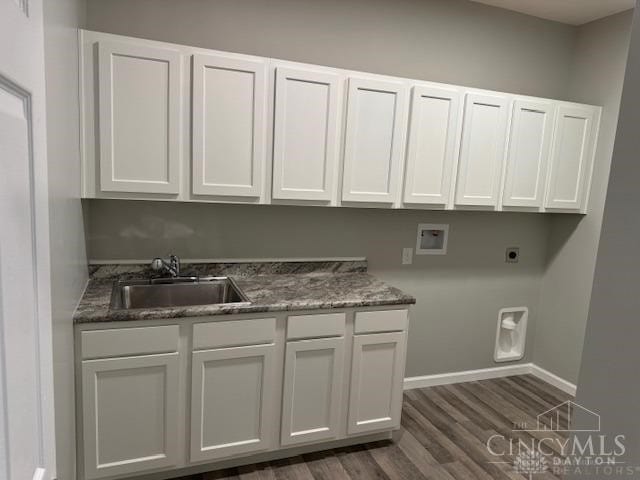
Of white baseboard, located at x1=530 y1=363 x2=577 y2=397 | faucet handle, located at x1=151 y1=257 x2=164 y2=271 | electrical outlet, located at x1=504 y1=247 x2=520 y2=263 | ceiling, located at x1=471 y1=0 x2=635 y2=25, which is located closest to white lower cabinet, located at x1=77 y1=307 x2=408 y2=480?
faucet handle, located at x1=151 y1=257 x2=164 y2=271

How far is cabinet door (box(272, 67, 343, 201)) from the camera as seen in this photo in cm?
223

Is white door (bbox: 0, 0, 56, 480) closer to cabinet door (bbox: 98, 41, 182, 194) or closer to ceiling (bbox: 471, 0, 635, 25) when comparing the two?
cabinet door (bbox: 98, 41, 182, 194)

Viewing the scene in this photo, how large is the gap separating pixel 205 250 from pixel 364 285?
0.98 metres

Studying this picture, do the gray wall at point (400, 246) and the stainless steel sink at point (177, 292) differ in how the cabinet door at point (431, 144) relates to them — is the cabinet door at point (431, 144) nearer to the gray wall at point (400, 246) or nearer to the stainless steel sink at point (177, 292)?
the gray wall at point (400, 246)

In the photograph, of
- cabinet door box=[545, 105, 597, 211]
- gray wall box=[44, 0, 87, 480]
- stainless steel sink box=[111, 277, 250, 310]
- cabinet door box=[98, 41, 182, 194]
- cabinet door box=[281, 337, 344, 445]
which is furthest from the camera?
cabinet door box=[545, 105, 597, 211]

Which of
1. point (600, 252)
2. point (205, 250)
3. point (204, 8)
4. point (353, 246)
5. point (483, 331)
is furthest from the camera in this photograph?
point (483, 331)

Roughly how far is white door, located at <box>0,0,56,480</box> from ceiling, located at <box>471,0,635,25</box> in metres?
3.07

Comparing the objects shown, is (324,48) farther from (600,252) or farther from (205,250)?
(600,252)

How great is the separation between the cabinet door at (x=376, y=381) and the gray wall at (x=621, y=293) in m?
1.74

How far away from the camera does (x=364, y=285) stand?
8.44ft

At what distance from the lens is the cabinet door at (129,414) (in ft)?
6.11

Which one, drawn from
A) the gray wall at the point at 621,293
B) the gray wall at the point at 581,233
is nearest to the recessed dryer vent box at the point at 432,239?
the gray wall at the point at 581,233

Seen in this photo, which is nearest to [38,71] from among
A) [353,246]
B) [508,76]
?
[353,246]

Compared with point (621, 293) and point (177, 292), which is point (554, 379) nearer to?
point (177, 292)
